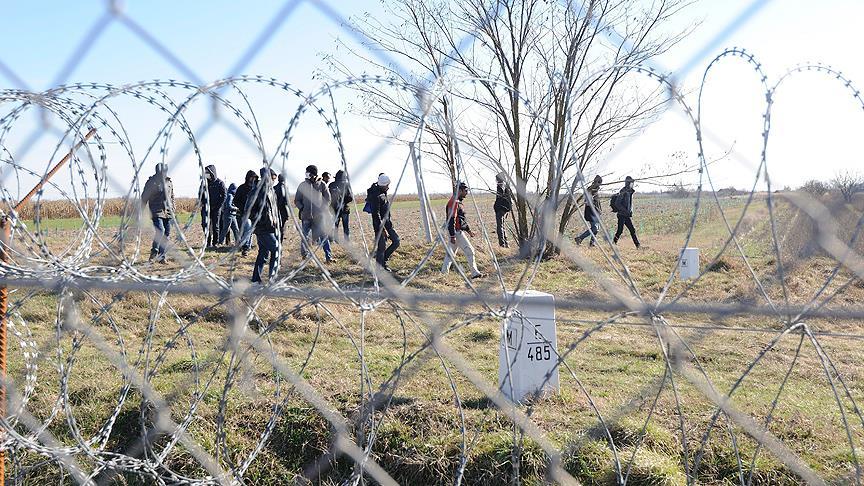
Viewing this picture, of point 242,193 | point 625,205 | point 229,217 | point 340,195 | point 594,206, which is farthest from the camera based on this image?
point 625,205

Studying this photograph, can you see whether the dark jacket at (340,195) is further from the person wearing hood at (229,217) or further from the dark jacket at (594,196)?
the person wearing hood at (229,217)

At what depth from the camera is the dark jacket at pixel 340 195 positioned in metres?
2.60

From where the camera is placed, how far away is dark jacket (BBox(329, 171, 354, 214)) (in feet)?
8.52

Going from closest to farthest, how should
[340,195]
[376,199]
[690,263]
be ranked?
[340,195] < [376,199] < [690,263]

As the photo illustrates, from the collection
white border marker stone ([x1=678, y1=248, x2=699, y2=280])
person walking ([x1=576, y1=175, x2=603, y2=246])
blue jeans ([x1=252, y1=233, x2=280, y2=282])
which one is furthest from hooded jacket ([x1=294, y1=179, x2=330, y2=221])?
white border marker stone ([x1=678, y1=248, x2=699, y2=280])

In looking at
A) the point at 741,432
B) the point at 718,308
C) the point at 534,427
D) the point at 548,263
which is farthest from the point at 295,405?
the point at 548,263

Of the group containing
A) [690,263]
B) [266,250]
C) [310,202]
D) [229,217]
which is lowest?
[690,263]

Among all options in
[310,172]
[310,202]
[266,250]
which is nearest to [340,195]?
[310,202]

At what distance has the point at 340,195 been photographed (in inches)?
107

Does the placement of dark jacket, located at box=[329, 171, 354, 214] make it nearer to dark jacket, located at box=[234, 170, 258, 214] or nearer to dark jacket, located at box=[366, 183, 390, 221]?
dark jacket, located at box=[366, 183, 390, 221]

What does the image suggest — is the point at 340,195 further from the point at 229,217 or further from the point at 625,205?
the point at 625,205

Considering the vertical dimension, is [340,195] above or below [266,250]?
above

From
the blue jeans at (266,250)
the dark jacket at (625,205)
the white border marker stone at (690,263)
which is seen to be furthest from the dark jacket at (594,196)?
the blue jeans at (266,250)

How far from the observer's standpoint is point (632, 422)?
14.9 ft
